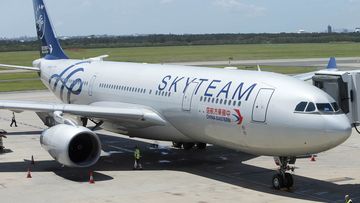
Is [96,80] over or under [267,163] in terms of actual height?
over

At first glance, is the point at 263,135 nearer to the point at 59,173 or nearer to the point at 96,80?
the point at 59,173

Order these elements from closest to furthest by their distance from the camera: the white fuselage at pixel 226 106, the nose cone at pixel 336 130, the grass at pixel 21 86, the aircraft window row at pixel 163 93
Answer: the nose cone at pixel 336 130 < the white fuselage at pixel 226 106 < the aircraft window row at pixel 163 93 < the grass at pixel 21 86

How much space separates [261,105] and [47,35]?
2126cm

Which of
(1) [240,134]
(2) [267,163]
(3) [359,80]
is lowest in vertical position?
(2) [267,163]

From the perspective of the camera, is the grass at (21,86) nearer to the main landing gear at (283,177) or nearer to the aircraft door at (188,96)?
the aircraft door at (188,96)

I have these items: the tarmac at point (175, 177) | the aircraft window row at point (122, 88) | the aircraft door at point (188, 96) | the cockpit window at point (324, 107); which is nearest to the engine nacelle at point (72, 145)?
the tarmac at point (175, 177)

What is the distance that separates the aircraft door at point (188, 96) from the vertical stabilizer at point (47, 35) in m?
15.9

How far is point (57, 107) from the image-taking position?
2597cm

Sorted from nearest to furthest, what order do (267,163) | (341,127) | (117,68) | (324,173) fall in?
(341,127), (324,173), (267,163), (117,68)

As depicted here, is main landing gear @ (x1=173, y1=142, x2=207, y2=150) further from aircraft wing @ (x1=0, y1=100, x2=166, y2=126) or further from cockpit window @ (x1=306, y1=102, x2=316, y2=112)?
cockpit window @ (x1=306, y1=102, x2=316, y2=112)

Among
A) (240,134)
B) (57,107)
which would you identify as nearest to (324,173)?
(240,134)

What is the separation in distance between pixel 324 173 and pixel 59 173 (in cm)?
1069

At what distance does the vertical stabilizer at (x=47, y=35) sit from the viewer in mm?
37441

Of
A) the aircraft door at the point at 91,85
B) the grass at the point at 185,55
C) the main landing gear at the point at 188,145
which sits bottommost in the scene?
the grass at the point at 185,55
